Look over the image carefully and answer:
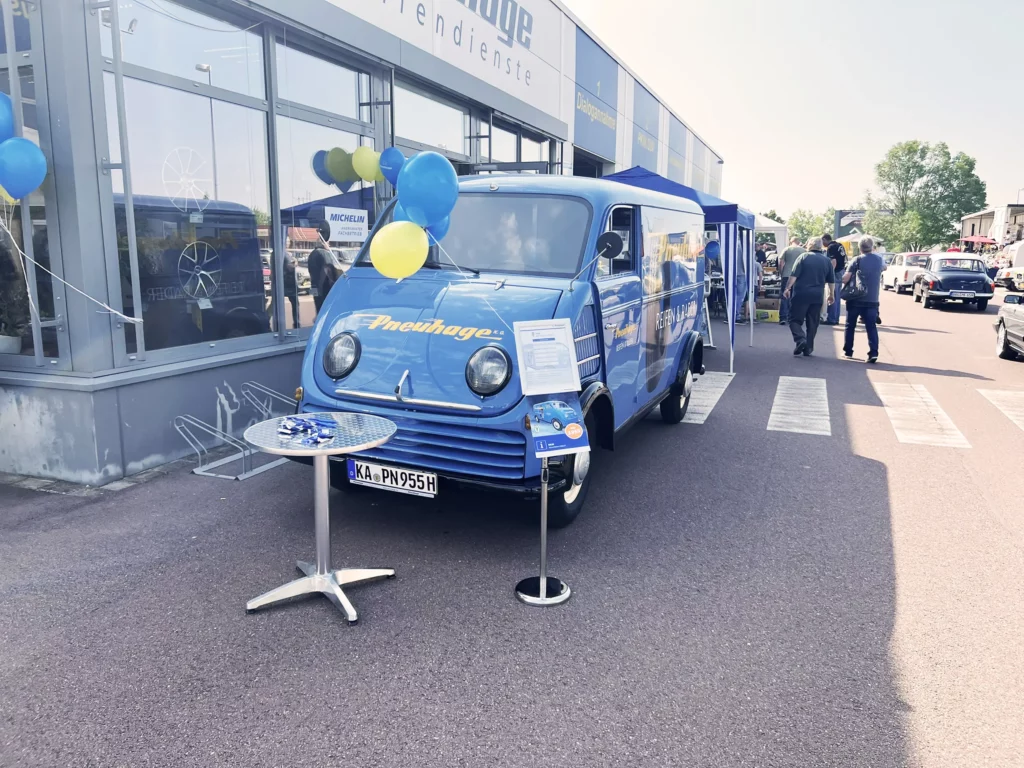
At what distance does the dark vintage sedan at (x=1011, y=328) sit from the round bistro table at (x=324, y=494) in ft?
37.3

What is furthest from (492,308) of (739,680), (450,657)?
(739,680)

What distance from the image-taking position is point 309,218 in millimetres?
7957

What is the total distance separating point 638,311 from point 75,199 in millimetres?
4102

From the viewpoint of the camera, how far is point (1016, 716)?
9.64ft

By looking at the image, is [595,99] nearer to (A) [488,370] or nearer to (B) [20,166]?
(B) [20,166]

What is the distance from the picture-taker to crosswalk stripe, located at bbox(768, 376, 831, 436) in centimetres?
764

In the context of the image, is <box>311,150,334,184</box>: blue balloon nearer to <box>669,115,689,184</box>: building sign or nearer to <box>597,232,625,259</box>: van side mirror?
<box>597,232,625,259</box>: van side mirror

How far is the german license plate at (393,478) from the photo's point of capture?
4.19 meters

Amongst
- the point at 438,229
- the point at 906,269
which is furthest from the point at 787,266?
the point at 906,269

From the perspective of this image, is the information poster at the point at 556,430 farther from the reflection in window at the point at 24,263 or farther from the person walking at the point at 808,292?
the person walking at the point at 808,292

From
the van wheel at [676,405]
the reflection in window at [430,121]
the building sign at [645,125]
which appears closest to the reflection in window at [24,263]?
the reflection in window at [430,121]

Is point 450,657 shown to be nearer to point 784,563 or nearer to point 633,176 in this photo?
point 784,563

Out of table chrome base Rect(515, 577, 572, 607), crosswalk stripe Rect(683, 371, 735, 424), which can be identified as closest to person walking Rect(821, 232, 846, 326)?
crosswalk stripe Rect(683, 371, 735, 424)

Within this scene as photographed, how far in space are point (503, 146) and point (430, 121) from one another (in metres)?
2.69
